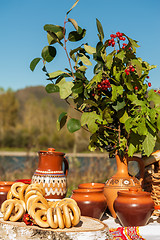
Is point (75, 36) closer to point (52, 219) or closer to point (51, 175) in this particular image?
point (51, 175)

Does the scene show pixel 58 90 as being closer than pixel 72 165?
Yes

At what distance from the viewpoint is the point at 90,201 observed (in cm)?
190

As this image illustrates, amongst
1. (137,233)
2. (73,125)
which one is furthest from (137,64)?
(137,233)

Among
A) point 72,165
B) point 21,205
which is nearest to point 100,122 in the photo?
point 21,205

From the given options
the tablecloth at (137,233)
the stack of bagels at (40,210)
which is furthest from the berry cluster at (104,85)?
the tablecloth at (137,233)

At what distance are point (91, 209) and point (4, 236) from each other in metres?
0.60

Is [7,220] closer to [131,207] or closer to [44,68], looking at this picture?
[131,207]

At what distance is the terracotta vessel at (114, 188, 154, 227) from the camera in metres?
1.79

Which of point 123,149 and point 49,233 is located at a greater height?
point 123,149

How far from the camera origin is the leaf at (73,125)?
84.4 inches

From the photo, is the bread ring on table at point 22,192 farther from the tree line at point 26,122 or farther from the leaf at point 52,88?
the tree line at point 26,122

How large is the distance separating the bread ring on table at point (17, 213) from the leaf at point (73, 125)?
2.24 ft

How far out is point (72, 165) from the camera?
19.5ft

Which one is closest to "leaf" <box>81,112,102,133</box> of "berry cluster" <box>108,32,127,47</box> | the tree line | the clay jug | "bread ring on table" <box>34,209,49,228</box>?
the clay jug
